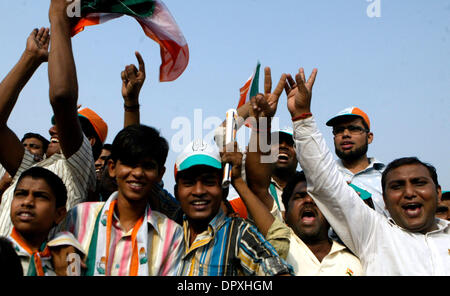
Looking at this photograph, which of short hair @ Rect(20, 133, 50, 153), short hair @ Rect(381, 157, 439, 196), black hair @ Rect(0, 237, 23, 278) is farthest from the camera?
short hair @ Rect(20, 133, 50, 153)

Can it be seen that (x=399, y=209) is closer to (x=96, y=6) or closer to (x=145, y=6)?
(x=145, y=6)

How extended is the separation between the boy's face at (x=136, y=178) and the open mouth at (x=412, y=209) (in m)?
1.91

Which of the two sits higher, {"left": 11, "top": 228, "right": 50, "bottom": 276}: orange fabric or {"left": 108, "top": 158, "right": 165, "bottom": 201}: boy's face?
{"left": 108, "top": 158, "right": 165, "bottom": 201}: boy's face

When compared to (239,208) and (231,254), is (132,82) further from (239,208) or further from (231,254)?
(231,254)

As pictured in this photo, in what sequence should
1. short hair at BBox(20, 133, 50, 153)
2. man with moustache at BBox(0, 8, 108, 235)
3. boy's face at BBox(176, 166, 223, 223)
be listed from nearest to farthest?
man with moustache at BBox(0, 8, 108, 235) → boy's face at BBox(176, 166, 223, 223) → short hair at BBox(20, 133, 50, 153)

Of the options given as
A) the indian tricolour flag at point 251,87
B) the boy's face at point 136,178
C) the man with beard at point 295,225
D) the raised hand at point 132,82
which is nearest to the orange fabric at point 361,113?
the indian tricolour flag at point 251,87

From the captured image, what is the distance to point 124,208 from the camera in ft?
9.62

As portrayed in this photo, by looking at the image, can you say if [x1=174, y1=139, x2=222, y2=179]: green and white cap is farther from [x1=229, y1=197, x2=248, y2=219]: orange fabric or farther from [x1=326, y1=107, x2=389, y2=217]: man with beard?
[x1=326, y1=107, x2=389, y2=217]: man with beard

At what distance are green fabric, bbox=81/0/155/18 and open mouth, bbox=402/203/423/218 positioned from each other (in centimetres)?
263

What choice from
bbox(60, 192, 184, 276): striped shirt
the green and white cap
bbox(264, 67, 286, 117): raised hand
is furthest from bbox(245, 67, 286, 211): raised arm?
bbox(60, 192, 184, 276): striped shirt

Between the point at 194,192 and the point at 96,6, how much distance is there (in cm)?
179

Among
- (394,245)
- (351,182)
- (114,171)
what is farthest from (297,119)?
(351,182)

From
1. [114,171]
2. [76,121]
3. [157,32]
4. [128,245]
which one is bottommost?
[128,245]

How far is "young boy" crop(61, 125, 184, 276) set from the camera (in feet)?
8.96
